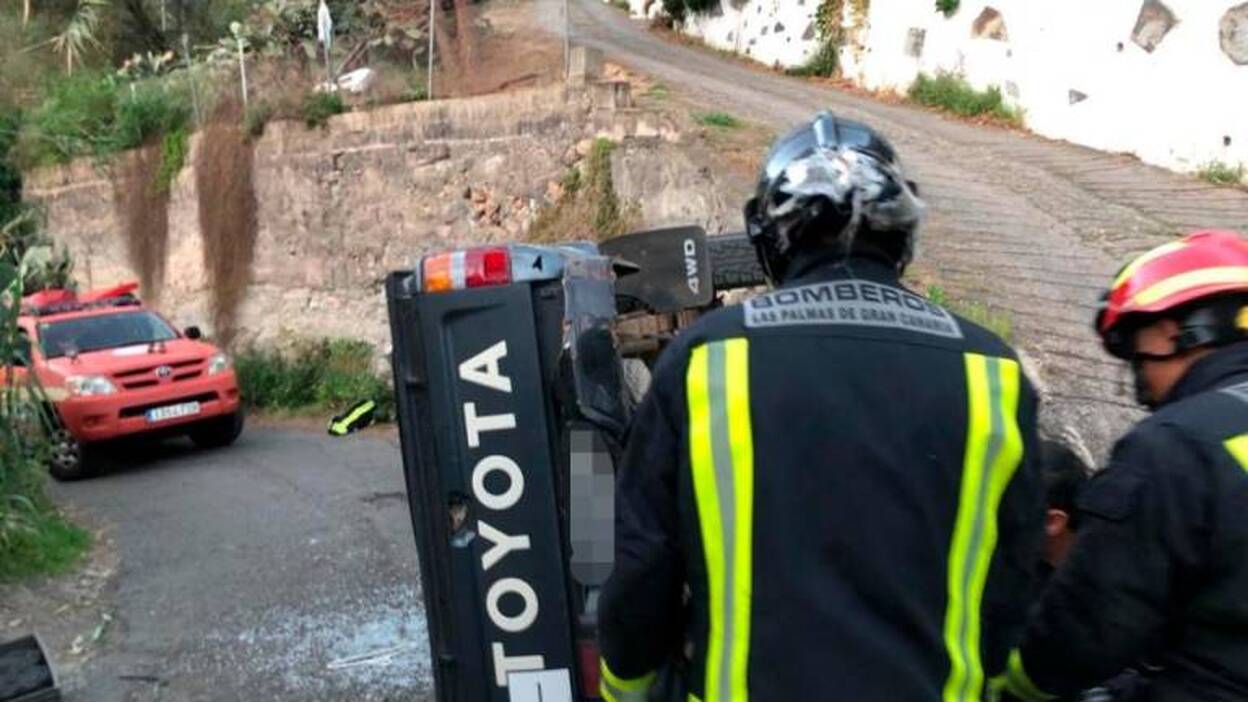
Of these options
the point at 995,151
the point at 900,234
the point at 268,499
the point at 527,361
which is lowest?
the point at 268,499

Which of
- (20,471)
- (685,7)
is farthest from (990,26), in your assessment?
(685,7)

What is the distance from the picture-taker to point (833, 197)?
207 centimetres

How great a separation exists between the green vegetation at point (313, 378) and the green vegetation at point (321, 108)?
2.78 meters

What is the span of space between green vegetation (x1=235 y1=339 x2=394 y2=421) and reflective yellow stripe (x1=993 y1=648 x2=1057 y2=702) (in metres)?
13.1

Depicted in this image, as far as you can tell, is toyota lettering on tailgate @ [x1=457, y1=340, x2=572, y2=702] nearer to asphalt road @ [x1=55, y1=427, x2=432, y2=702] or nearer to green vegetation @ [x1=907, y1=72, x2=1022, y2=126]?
asphalt road @ [x1=55, y1=427, x2=432, y2=702]

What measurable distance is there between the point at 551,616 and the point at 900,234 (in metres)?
1.83

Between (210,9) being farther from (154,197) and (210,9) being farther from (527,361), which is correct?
(527,361)

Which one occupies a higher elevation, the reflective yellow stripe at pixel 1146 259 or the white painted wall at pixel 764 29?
the reflective yellow stripe at pixel 1146 259

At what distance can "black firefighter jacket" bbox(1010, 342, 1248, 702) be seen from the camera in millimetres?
2057

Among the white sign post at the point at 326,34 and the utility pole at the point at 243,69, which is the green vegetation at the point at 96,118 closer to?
the utility pole at the point at 243,69

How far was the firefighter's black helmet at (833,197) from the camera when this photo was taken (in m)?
2.07

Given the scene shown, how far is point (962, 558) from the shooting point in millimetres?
1945

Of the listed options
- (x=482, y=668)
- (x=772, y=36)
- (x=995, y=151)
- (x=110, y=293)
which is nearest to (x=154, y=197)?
(x=110, y=293)

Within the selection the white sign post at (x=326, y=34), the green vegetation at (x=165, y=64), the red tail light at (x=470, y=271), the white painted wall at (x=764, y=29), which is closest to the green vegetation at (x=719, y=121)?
the green vegetation at (x=165, y=64)
